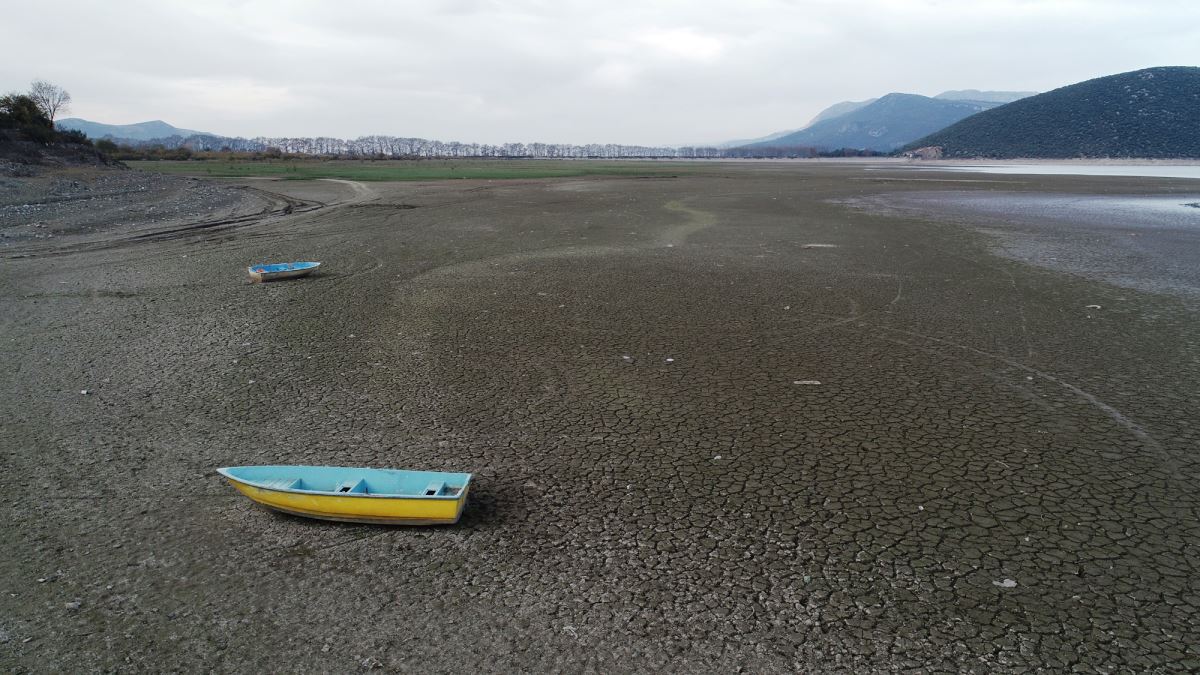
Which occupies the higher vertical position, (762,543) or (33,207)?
(33,207)

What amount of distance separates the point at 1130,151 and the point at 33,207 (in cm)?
15303

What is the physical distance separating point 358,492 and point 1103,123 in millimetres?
171574

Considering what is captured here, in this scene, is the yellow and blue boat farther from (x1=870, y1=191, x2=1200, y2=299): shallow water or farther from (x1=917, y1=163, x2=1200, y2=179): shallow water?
(x1=917, y1=163, x2=1200, y2=179): shallow water

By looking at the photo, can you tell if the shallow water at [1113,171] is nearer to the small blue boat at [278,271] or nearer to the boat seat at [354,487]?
the small blue boat at [278,271]

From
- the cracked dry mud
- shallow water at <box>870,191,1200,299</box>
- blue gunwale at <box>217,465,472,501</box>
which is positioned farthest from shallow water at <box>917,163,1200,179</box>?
blue gunwale at <box>217,465,472,501</box>

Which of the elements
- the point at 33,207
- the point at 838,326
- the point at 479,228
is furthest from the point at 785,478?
the point at 33,207

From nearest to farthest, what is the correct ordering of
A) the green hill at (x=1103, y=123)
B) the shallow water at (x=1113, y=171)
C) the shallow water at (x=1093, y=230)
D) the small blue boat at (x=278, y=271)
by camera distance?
the small blue boat at (x=278, y=271)
the shallow water at (x=1093, y=230)
the shallow water at (x=1113, y=171)
the green hill at (x=1103, y=123)

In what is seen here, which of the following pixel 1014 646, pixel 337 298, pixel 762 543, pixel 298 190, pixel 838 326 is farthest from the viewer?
pixel 298 190

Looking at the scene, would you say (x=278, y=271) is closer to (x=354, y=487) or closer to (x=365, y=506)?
(x=354, y=487)

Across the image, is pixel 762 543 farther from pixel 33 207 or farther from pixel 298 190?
pixel 298 190

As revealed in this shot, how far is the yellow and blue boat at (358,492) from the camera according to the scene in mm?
4734

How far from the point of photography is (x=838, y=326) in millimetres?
10367

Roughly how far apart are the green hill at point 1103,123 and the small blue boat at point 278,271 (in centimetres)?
14535

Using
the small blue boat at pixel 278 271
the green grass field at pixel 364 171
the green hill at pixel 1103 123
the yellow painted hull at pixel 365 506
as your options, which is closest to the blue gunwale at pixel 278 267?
the small blue boat at pixel 278 271
